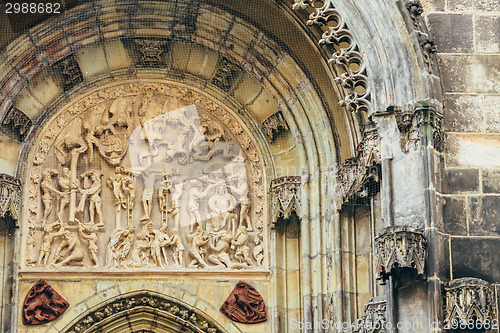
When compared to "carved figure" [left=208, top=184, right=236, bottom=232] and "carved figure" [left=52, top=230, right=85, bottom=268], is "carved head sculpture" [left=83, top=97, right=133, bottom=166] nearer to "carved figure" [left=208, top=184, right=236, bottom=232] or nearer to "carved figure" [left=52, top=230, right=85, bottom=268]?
"carved figure" [left=52, top=230, right=85, bottom=268]

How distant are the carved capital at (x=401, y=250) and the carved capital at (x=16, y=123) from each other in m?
5.37

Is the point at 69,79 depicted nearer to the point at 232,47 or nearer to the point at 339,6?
the point at 232,47

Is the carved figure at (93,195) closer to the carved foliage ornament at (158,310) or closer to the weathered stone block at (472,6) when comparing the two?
the carved foliage ornament at (158,310)

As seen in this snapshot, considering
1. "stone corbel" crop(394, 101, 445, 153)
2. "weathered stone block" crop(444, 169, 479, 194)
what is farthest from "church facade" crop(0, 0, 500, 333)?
"weathered stone block" crop(444, 169, 479, 194)

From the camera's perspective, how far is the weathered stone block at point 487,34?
1410 centimetres

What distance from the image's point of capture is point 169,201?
1633 centimetres

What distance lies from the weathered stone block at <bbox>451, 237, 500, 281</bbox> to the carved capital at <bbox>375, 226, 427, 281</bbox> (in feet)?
1.54

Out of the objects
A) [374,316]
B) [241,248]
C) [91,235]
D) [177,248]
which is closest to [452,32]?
[374,316]

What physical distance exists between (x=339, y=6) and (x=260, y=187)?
10.3ft

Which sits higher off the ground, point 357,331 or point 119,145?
point 119,145

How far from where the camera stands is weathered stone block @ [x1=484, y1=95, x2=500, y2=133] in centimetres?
1380

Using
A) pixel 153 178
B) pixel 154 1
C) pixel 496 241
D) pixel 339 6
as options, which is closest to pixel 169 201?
pixel 153 178

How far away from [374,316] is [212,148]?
387 cm

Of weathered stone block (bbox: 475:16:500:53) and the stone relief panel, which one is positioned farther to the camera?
the stone relief panel
